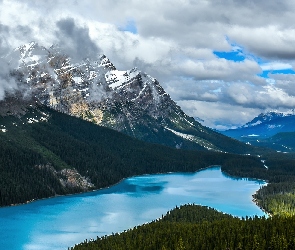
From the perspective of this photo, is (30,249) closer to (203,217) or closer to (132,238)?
(132,238)

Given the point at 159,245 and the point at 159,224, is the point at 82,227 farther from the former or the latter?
the point at 159,245

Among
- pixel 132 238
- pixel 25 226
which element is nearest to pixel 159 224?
pixel 132 238

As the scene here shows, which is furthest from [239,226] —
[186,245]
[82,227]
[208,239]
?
[82,227]

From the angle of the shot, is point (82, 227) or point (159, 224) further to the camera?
point (82, 227)

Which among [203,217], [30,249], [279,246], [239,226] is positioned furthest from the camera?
[203,217]

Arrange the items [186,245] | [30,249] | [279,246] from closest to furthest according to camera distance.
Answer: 1. [279,246]
2. [186,245]
3. [30,249]

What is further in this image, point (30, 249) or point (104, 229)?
point (104, 229)
